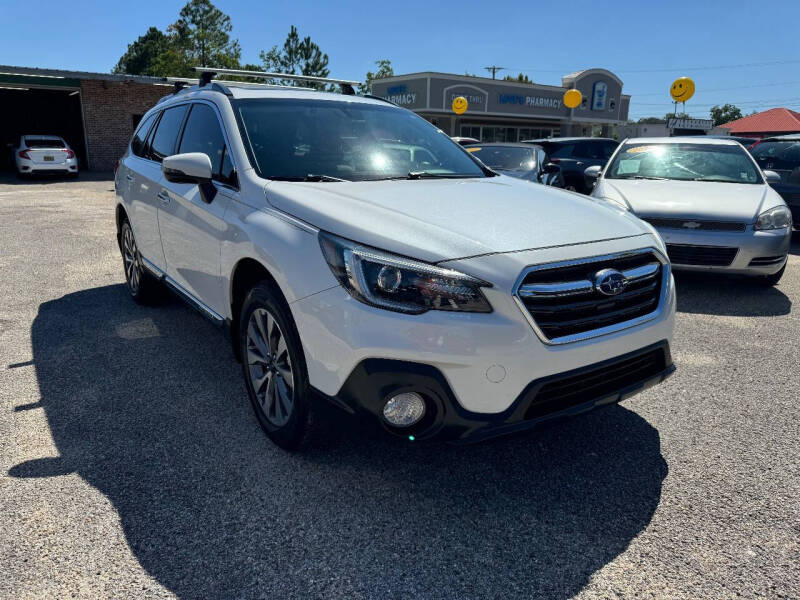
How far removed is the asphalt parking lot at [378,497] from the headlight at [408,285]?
58cm

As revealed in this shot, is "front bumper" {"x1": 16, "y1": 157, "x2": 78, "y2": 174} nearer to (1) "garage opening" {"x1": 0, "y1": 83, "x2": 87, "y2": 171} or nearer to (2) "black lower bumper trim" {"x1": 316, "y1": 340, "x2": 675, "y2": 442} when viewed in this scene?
(1) "garage opening" {"x1": 0, "y1": 83, "x2": 87, "y2": 171}

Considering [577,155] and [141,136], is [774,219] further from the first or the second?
[577,155]

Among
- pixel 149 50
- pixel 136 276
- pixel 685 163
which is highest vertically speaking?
pixel 149 50

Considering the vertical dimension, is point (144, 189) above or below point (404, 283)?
above

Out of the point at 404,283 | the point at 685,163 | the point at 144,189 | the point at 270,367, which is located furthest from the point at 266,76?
→ the point at 685,163

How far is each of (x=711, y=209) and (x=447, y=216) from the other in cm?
438

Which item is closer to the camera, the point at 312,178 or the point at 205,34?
the point at 312,178

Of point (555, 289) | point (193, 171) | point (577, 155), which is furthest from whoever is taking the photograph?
point (577, 155)

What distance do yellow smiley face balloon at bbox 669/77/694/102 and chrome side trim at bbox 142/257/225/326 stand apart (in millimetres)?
18736

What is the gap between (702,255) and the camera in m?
5.91

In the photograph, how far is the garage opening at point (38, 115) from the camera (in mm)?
28219

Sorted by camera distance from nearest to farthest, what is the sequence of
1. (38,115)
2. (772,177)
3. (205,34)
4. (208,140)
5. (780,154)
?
1. (208,140)
2. (772,177)
3. (780,154)
4. (38,115)
5. (205,34)

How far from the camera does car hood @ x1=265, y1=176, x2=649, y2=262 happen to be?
241 centimetres

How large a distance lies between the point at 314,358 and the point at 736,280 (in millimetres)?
6050
